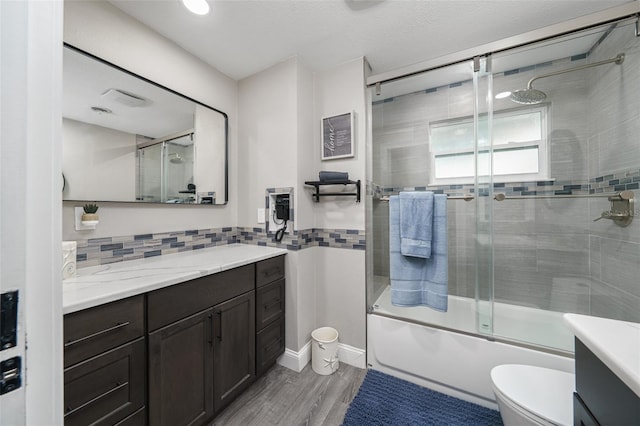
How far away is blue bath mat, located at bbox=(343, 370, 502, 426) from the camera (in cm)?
136

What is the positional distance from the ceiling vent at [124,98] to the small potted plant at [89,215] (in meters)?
0.63

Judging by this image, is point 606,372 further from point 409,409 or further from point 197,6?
point 197,6

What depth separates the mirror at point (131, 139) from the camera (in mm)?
1254

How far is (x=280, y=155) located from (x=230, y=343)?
131 cm

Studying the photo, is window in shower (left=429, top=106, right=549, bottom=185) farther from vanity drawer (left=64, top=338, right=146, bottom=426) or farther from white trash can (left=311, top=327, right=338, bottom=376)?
vanity drawer (left=64, top=338, right=146, bottom=426)

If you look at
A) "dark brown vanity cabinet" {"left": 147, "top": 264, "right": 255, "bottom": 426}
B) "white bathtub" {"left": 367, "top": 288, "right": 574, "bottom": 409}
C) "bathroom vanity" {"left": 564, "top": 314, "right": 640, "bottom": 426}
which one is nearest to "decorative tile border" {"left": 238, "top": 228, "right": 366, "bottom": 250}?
"dark brown vanity cabinet" {"left": 147, "top": 264, "right": 255, "bottom": 426}

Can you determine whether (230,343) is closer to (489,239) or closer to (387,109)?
(489,239)

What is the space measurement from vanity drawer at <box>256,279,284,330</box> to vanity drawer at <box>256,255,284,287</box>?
38mm

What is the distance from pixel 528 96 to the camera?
187cm

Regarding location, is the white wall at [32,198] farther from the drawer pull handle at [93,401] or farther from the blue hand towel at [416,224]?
the blue hand towel at [416,224]

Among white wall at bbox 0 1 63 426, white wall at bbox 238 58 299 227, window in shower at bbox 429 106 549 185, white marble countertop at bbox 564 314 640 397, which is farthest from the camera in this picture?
window in shower at bbox 429 106 549 185

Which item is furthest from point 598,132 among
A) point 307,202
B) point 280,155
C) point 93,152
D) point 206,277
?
point 93,152

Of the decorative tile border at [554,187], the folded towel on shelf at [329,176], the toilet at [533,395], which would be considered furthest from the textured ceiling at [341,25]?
the toilet at [533,395]

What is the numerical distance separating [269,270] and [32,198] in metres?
1.34
